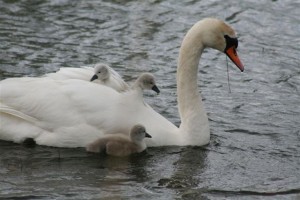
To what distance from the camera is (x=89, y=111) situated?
9242 mm

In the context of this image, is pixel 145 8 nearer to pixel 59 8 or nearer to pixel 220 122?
pixel 59 8

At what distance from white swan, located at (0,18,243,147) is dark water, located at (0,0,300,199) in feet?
0.51

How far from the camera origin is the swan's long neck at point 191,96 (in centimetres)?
972

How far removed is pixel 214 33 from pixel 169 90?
1.91 m

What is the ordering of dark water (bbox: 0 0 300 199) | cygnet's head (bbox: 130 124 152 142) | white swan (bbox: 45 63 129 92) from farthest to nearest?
white swan (bbox: 45 63 129 92), cygnet's head (bbox: 130 124 152 142), dark water (bbox: 0 0 300 199)

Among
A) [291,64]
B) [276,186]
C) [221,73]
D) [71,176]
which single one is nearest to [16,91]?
[71,176]

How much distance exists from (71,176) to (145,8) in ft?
24.5

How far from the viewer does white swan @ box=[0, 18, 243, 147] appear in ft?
30.3

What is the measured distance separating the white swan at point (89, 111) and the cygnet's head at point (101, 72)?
15 centimetres

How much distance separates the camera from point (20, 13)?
49.1 feet

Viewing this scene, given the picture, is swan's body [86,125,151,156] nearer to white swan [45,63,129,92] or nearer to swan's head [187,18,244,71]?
white swan [45,63,129,92]

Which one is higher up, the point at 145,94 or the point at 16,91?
the point at 16,91

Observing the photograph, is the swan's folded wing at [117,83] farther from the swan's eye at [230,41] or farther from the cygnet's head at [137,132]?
the swan's eye at [230,41]

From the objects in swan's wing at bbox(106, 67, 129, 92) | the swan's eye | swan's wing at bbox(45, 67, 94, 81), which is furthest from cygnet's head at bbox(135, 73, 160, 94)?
the swan's eye
